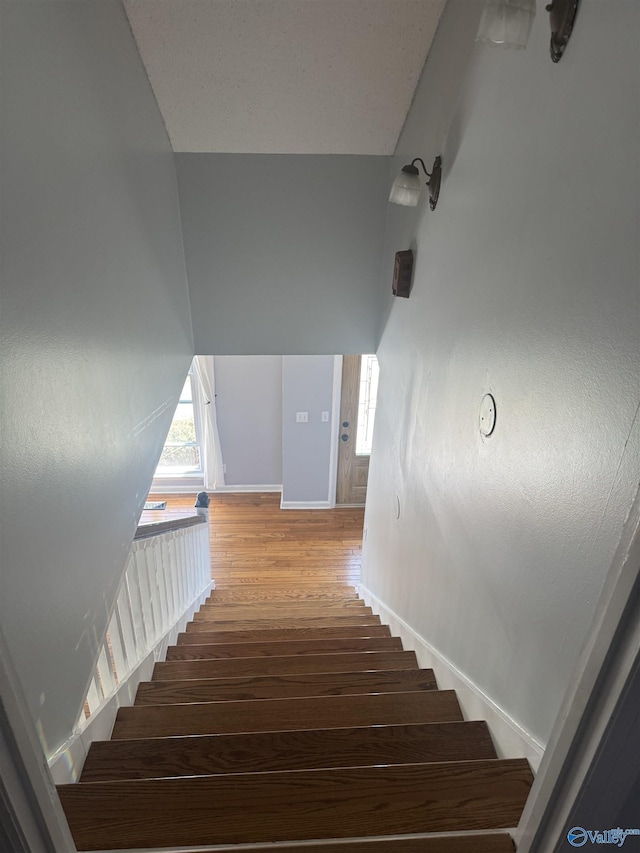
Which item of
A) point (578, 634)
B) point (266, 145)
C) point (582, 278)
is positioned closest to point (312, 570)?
point (266, 145)

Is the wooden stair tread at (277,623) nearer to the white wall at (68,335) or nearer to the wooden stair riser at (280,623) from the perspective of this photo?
the wooden stair riser at (280,623)

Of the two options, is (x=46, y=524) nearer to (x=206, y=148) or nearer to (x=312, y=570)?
(x=206, y=148)

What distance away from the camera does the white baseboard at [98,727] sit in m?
1.26

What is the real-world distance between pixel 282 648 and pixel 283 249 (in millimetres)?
2267

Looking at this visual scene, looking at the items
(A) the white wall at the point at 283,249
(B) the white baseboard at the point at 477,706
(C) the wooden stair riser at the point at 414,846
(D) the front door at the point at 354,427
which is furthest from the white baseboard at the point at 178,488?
(C) the wooden stair riser at the point at 414,846

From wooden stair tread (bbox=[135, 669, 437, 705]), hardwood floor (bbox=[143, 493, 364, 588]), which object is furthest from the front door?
wooden stair tread (bbox=[135, 669, 437, 705])

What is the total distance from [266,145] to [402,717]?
2767mm

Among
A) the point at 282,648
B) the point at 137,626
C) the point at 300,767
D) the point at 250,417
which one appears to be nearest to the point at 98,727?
the point at 137,626

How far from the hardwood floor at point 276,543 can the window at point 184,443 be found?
353mm

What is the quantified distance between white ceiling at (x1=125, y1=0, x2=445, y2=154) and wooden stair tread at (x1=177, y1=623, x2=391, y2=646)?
2.64 meters

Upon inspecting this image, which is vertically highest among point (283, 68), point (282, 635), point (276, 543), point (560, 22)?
point (283, 68)

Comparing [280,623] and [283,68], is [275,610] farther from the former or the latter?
[283,68]

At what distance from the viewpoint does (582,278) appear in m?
0.90

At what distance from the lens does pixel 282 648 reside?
2355 millimetres
